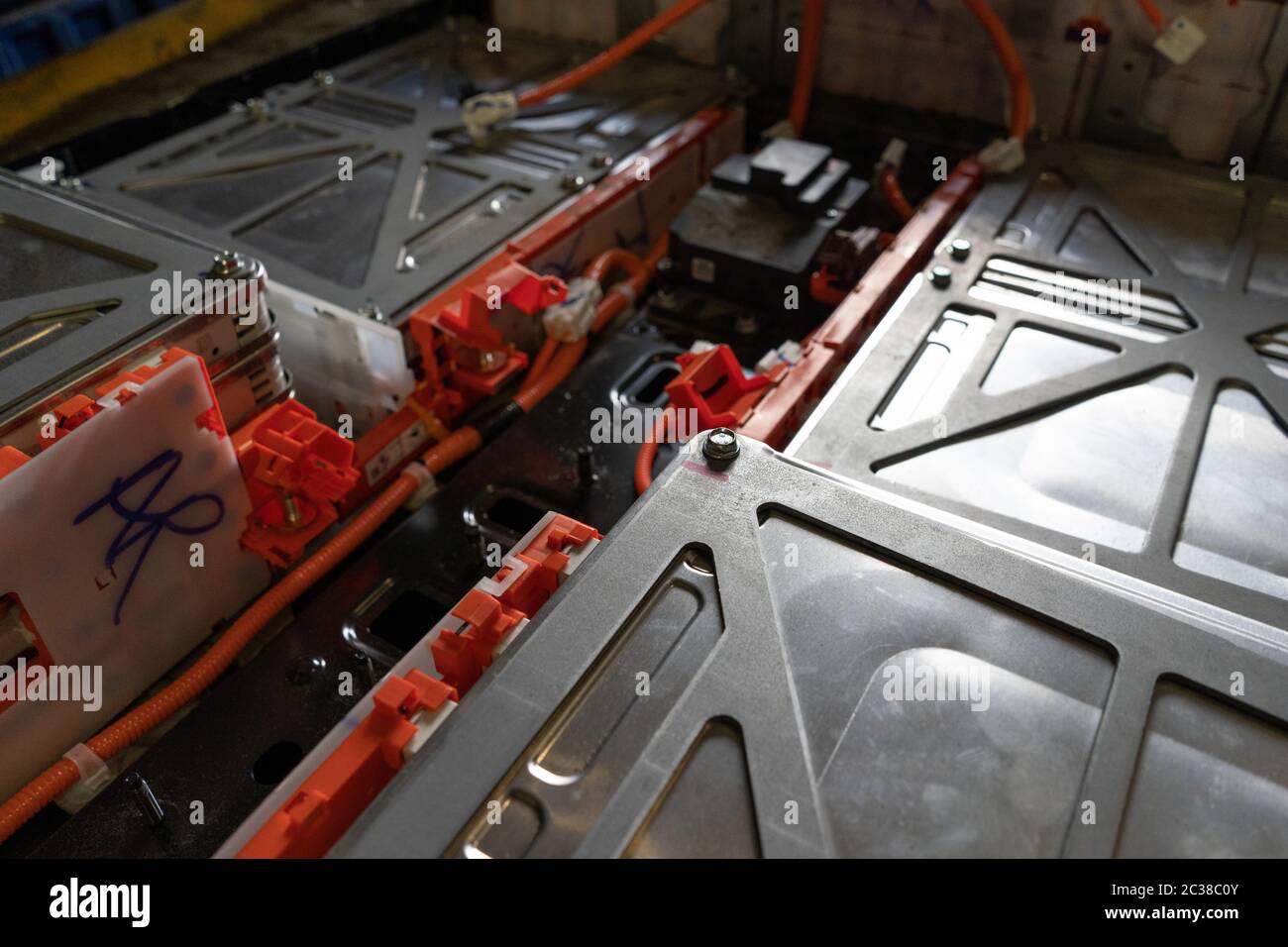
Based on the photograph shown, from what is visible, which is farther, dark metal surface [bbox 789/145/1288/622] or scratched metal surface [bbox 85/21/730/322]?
scratched metal surface [bbox 85/21/730/322]

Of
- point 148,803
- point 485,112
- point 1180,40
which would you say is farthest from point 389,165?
point 1180,40

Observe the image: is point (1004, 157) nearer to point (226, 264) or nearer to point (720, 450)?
point (720, 450)

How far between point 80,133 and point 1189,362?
3.16m

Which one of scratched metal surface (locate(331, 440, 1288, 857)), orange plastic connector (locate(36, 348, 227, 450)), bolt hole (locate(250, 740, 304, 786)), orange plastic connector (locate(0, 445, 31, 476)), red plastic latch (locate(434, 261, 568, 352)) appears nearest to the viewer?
scratched metal surface (locate(331, 440, 1288, 857))

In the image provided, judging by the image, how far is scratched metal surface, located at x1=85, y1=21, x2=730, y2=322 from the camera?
2.60 meters

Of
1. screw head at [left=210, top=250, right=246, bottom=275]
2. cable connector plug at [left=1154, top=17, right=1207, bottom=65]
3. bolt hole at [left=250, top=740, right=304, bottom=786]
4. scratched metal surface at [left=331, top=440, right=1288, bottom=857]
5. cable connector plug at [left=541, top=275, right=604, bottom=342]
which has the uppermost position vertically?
cable connector plug at [left=1154, top=17, right=1207, bottom=65]

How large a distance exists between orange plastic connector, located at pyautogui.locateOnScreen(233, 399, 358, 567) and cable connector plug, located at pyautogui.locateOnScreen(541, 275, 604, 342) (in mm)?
799

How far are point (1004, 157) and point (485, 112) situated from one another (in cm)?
156

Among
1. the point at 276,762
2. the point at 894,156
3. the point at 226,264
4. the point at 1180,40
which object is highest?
the point at 1180,40

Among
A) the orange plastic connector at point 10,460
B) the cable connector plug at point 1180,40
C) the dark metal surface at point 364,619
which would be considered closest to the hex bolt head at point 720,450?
the dark metal surface at point 364,619

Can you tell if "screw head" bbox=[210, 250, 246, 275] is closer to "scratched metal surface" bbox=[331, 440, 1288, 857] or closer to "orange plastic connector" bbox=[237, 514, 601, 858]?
"orange plastic connector" bbox=[237, 514, 601, 858]

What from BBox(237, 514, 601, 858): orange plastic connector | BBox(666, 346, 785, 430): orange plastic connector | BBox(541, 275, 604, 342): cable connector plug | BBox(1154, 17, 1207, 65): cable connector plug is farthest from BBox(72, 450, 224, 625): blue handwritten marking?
BBox(1154, 17, 1207, 65): cable connector plug

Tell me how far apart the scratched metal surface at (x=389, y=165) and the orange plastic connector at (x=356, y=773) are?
1.25 metres

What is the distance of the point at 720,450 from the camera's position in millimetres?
1666
